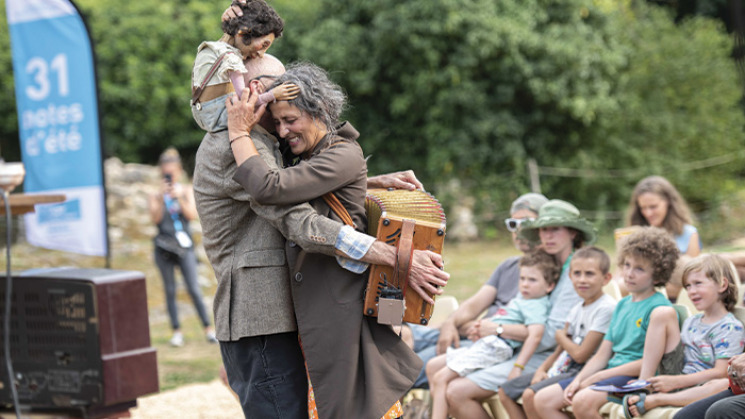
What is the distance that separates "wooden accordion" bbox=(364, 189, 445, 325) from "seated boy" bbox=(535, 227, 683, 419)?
1235 mm

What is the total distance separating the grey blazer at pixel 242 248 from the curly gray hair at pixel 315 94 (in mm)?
189

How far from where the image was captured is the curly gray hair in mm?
2580

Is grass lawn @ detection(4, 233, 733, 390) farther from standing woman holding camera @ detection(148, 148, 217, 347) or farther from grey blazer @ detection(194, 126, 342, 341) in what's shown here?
grey blazer @ detection(194, 126, 342, 341)

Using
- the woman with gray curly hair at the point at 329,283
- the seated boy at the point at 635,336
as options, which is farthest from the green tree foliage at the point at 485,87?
the woman with gray curly hair at the point at 329,283

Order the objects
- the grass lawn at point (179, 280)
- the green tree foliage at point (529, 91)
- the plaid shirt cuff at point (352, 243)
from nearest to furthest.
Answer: the plaid shirt cuff at point (352, 243)
the grass lawn at point (179, 280)
the green tree foliage at point (529, 91)

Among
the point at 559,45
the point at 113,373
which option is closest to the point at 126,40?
the point at 559,45

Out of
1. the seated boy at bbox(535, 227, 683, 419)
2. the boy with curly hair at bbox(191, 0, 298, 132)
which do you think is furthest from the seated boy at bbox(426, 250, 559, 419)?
the boy with curly hair at bbox(191, 0, 298, 132)

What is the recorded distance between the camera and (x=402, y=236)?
2.58 m

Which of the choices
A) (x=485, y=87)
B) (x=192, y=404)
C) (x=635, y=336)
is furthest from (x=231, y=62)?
(x=485, y=87)

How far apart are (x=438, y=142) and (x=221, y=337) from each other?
11.1 m

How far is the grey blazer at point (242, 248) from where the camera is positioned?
2.62m

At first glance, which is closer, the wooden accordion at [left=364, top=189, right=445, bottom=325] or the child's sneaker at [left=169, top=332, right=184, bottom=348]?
the wooden accordion at [left=364, top=189, right=445, bottom=325]

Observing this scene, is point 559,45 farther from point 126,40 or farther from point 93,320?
point 93,320

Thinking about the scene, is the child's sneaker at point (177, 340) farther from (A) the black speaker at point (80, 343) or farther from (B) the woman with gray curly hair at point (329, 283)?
(B) the woman with gray curly hair at point (329, 283)
